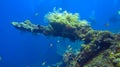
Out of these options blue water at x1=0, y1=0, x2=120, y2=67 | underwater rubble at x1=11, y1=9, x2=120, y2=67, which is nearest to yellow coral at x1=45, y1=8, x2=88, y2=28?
underwater rubble at x1=11, y1=9, x2=120, y2=67

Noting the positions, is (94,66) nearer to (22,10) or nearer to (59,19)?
(59,19)

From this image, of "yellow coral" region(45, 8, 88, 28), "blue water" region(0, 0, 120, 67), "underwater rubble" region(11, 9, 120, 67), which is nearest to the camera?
"underwater rubble" region(11, 9, 120, 67)

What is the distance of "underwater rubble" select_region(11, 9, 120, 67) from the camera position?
6293 millimetres

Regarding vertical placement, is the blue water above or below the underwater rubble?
above

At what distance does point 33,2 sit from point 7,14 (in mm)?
13099

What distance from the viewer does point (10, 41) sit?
3619 cm

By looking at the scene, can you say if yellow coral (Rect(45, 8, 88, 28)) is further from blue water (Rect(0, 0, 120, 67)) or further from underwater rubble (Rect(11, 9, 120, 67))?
blue water (Rect(0, 0, 120, 67))

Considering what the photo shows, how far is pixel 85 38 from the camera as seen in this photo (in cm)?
826

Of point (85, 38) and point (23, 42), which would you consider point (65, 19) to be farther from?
point (23, 42)

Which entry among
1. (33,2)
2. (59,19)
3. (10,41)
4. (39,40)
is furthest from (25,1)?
(59,19)

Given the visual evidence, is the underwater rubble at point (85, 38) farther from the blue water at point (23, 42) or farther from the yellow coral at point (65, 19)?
the blue water at point (23, 42)

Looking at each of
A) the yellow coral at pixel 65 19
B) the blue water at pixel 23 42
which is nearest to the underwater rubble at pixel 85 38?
the yellow coral at pixel 65 19

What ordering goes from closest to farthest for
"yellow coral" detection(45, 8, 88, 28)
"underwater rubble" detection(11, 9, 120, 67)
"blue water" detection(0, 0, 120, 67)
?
1. "underwater rubble" detection(11, 9, 120, 67)
2. "yellow coral" detection(45, 8, 88, 28)
3. "blue water" detection(0, 0, 120, 67)

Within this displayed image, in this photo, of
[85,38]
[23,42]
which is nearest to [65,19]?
[85,38]
